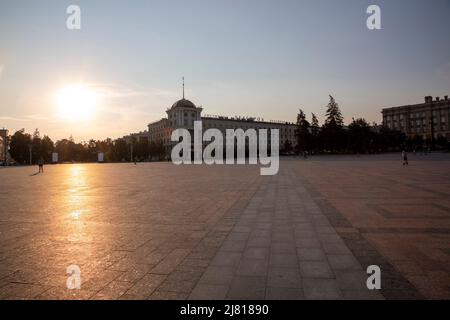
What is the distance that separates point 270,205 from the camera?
1016 cm

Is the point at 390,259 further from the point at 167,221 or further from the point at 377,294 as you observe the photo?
the point at 167,221

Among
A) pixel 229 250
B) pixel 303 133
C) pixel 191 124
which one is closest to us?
pixel 229 250

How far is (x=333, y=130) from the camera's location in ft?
276

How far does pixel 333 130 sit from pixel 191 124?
49.4 meters

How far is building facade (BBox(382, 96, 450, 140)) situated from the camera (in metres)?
Result: 112

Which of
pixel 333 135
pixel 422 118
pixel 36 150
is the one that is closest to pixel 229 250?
pixel 333 135

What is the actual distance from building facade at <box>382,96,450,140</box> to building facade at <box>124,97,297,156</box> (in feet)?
139

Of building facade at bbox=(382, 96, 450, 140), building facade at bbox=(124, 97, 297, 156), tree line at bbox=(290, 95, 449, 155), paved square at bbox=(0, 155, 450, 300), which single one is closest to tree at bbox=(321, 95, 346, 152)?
tree line at bbox=(290, 95, 449, 155)

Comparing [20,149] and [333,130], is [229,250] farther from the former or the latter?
[20,149]

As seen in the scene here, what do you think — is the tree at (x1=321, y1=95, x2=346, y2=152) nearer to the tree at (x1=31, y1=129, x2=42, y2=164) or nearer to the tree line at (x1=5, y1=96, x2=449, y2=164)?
the tree line at (x1=5, y1=96, x2=449, y2=164)

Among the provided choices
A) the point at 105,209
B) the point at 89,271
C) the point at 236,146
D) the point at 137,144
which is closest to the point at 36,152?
the point at 137,144

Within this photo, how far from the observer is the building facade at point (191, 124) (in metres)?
108
